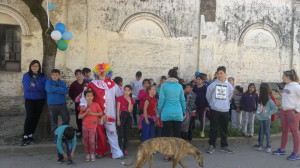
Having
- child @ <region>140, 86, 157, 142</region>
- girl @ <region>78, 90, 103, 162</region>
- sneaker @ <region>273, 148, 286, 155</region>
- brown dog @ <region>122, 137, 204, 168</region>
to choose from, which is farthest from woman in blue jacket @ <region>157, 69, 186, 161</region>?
sneaker @ <region>273, 148, 286, 155</region>

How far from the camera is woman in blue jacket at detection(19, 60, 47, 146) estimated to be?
6.79 meters

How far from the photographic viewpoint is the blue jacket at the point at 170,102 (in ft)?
20.5

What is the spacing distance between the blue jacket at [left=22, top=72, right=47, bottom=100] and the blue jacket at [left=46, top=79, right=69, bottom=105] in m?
0.37

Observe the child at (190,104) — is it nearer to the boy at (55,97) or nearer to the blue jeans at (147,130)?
the blue jeans at (147,130)

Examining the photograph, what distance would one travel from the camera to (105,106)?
6.40 m

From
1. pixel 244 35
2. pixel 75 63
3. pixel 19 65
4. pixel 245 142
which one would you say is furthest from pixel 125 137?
pixel 244 35

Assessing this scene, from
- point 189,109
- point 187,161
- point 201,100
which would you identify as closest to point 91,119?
point 187,161

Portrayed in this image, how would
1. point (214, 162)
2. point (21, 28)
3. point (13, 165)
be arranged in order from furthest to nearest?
point (21, 28), point (214, 162), point (13, 165)

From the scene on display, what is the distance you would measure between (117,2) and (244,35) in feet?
19.7

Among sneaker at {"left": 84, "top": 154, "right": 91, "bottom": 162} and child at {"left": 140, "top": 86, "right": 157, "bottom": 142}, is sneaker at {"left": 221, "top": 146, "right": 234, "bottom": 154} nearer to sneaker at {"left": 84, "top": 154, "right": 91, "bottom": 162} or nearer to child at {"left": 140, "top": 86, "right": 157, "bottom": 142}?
child at {"left": 140, "top": 86, "right": 157, "bottom": 142}

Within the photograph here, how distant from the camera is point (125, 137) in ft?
21.8

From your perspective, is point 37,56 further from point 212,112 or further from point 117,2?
point 212,112

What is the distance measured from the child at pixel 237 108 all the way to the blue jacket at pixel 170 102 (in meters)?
3.20

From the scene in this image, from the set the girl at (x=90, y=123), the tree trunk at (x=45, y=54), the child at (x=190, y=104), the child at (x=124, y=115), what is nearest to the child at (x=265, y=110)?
the child at (x=190, y=104)
